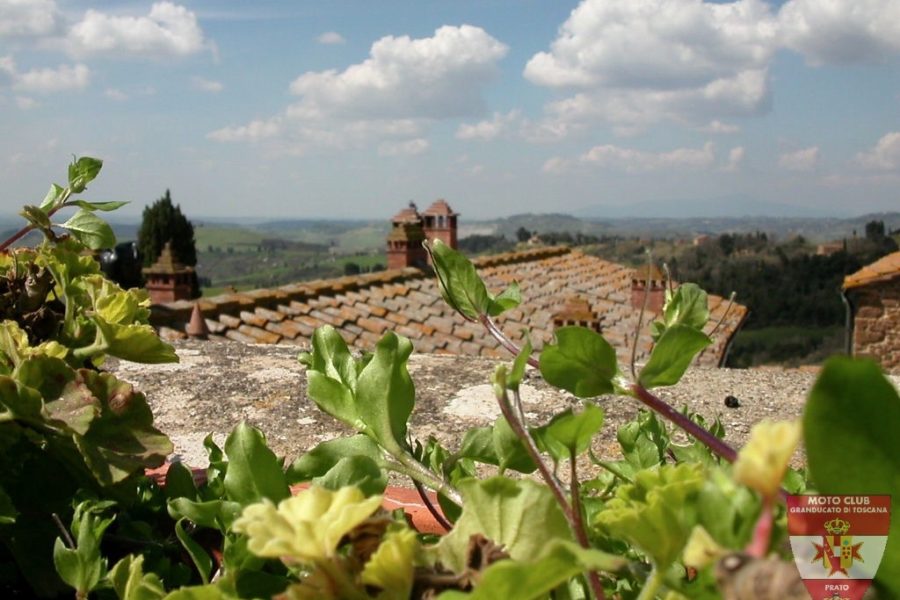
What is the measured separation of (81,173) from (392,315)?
8315mm

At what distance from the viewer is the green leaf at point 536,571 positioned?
0.32 m

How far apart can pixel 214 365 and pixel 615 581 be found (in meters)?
1.74

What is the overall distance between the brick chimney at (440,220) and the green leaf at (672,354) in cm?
1366

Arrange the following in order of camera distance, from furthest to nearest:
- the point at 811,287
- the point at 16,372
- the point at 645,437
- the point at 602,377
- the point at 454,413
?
the point at 811,287 < the point at 454,413 < the point at 645,437 < the point at 16,372 < the point at 602,377

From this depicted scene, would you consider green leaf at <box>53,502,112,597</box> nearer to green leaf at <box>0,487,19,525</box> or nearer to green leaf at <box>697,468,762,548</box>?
green leaf at <box>0,487,19,525</box>

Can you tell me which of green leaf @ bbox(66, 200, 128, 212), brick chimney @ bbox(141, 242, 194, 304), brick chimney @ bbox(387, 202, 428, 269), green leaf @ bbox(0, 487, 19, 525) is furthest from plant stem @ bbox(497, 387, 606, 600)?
brick chimney @ bbox(387, 202, 428, 269)

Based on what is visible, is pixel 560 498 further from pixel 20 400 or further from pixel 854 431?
pixel 20 400

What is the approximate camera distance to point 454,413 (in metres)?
1.63

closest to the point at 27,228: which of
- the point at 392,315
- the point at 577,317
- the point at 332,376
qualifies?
the point at 332,376

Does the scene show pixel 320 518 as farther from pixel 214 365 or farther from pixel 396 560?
pixel 214 365

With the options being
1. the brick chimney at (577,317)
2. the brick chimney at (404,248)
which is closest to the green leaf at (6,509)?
the brick chimney at (577,317)

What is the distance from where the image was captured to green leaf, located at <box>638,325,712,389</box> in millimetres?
457

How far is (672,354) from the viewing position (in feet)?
1.54

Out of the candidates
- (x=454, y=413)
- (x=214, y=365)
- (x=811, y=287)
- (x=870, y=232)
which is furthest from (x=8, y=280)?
(x=870, y=232)
